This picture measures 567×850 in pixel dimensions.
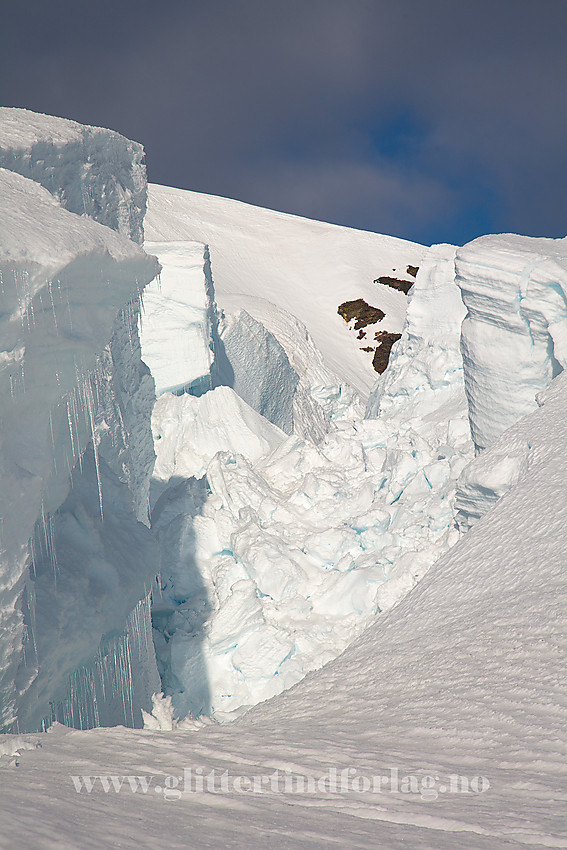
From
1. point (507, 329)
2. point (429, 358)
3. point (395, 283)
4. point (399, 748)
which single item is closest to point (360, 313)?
point (395, 283)

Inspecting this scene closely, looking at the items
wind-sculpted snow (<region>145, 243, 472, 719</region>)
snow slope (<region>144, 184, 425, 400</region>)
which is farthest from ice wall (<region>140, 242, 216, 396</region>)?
snow slope (<region>144, 184, 425, 400</region>)

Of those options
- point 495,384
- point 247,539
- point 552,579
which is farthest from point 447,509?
point 552,579

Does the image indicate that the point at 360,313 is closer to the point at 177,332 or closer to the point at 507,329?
the point at 177,332

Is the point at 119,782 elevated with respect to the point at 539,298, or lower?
lower

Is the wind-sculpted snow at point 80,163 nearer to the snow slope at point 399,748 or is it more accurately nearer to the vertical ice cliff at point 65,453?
the vertical ice cliff at point 65,453

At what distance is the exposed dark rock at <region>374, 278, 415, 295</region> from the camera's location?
24.8 m

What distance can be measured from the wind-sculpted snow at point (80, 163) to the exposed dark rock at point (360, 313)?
14753mm

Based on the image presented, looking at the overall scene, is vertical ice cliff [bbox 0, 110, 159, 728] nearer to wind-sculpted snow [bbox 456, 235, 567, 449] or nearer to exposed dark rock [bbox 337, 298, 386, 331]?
wind-sculpted snow [bbox 456, 235, 567, 449]

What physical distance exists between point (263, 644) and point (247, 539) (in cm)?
133

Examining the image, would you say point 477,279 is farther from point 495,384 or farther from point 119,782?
point 119,782

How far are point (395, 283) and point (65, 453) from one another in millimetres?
21544

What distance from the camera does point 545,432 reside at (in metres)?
5.30

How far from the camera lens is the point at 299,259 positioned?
25484 mm

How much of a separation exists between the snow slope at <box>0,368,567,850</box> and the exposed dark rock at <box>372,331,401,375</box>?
16460 millimetres
